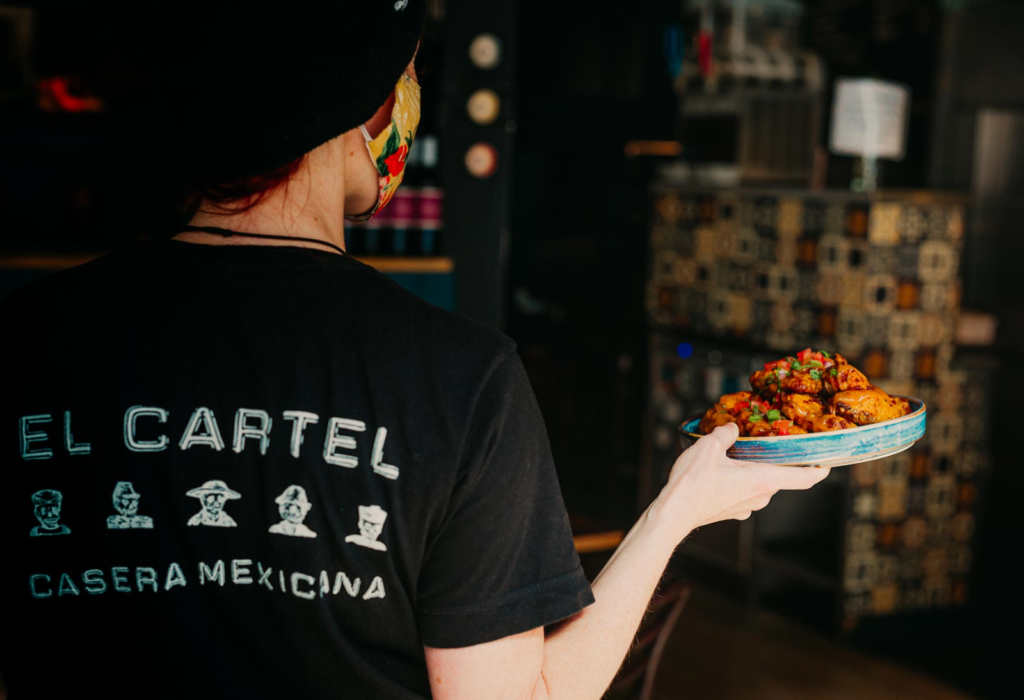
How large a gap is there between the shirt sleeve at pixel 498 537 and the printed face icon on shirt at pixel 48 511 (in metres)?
0.32

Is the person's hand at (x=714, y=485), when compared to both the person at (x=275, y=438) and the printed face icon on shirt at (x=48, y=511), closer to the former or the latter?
the person at (x=275, y=438)

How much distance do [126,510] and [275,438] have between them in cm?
15

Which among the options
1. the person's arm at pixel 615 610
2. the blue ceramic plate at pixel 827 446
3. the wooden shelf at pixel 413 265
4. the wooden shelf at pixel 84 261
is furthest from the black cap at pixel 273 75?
the wooden shelf at pixel 413 265

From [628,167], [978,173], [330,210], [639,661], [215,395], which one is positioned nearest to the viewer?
[215,395]

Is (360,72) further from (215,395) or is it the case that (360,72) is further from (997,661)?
(997,661)

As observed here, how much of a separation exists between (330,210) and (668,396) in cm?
390

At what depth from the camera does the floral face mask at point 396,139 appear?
943 mm

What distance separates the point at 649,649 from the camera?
6.23 ft

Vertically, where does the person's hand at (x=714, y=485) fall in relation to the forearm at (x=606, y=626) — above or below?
above

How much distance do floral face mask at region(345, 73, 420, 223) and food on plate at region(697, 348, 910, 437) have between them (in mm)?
613

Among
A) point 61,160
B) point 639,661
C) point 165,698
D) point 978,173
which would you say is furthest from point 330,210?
point 978,173

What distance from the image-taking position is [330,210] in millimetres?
917

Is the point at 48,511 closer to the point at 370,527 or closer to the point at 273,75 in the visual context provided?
the point at 370,527

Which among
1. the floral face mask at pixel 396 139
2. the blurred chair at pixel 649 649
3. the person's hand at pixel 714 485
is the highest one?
the floral face mask at pixel 396 139
